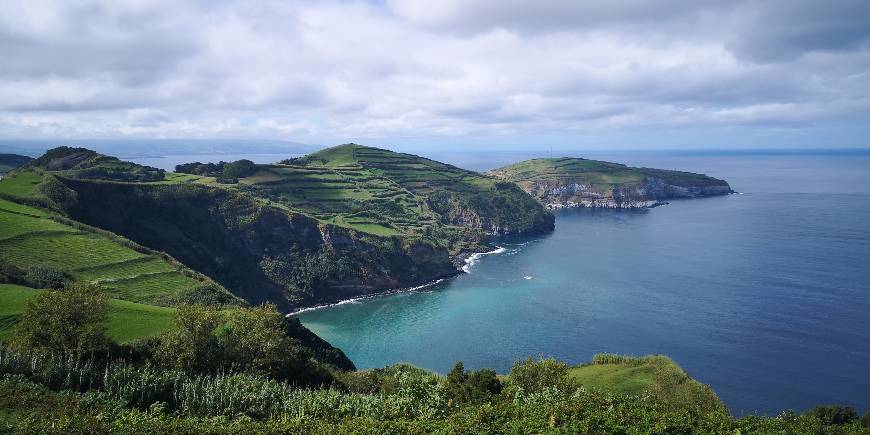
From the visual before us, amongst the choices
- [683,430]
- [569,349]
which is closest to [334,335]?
[569,349]

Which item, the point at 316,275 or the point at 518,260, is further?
the point at 518,260

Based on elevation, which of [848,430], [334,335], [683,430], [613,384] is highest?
[683,430]

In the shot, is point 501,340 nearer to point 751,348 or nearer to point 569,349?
point 569,349

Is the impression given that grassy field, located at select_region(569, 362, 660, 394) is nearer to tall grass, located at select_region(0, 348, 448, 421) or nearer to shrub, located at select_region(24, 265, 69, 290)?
tall grass, located at select_region(0, 348, 448, 421)

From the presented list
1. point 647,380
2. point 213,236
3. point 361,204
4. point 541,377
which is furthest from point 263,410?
point 361,204

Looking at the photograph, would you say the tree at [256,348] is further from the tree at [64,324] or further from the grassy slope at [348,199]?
the grassy slope at [348,199]

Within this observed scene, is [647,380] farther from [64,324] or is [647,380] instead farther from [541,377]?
[64,324]
